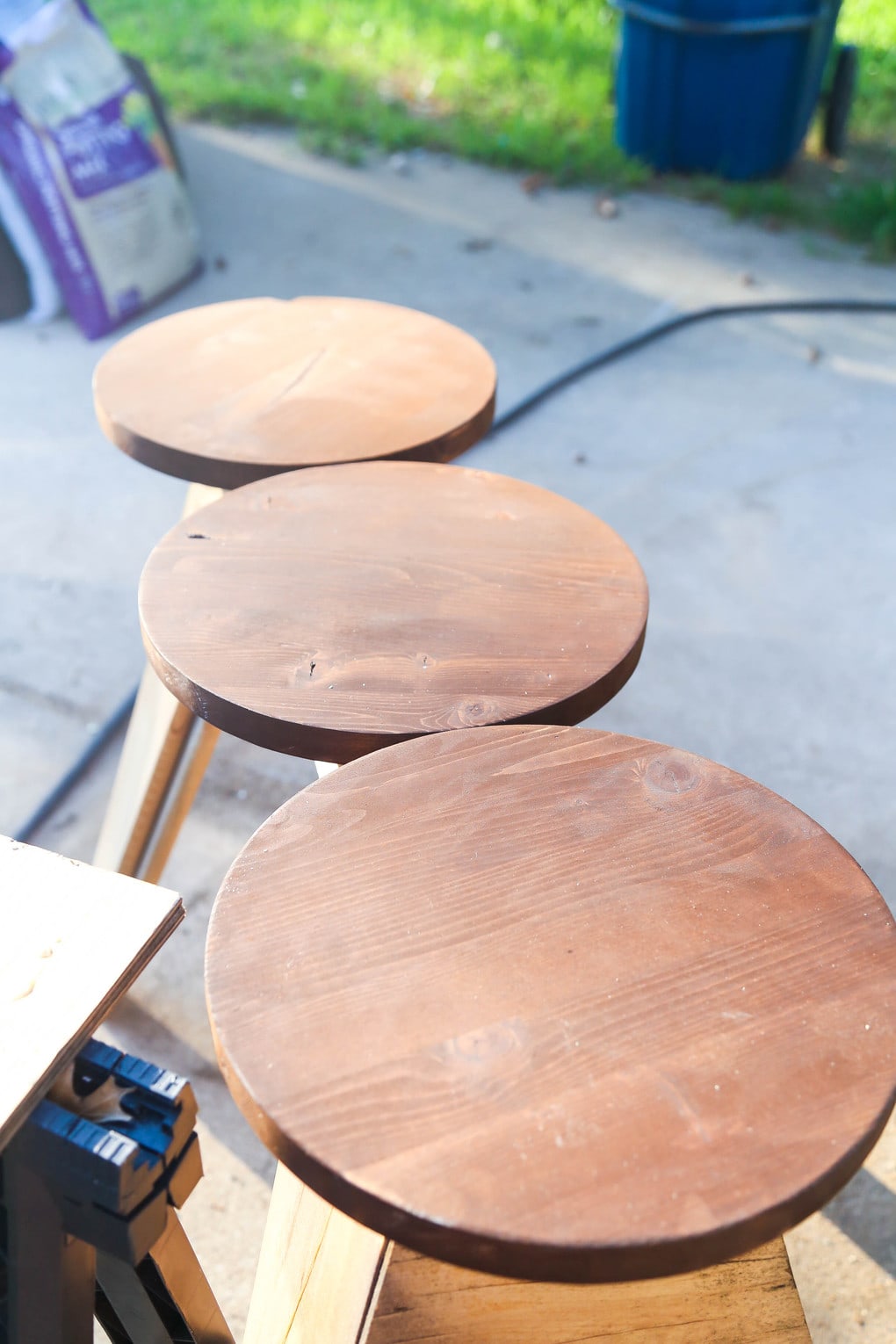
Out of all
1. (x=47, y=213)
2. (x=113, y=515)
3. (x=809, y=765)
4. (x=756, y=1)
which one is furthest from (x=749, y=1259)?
(x=756, y=1)

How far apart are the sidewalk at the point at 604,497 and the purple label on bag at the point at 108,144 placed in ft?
1.35

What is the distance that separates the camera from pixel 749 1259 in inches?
35.9

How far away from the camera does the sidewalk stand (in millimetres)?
1679

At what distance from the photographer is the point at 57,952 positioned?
2.30ft

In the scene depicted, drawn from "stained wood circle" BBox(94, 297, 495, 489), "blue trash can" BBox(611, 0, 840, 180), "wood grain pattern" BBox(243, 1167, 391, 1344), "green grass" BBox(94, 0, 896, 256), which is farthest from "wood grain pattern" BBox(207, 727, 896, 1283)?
"blue trash can" BBox(611, 0, 840, 180)

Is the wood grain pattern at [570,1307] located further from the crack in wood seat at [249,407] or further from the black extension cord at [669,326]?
the black extension cord at [669,326]

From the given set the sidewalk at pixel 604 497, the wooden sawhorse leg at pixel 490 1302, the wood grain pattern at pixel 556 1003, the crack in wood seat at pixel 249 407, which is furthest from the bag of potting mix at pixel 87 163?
the wooden sawhorse leg at pixel 490 1302

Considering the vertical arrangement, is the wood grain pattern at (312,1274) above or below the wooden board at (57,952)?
below

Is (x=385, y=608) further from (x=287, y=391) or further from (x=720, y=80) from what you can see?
(x=720, y=80)

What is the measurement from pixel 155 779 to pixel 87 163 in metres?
2.28

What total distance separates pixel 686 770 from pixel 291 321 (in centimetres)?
105

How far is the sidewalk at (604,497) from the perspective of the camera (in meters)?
1.68

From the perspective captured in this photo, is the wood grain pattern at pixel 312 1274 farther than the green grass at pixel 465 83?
No

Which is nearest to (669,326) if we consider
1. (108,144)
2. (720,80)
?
(720,80)
